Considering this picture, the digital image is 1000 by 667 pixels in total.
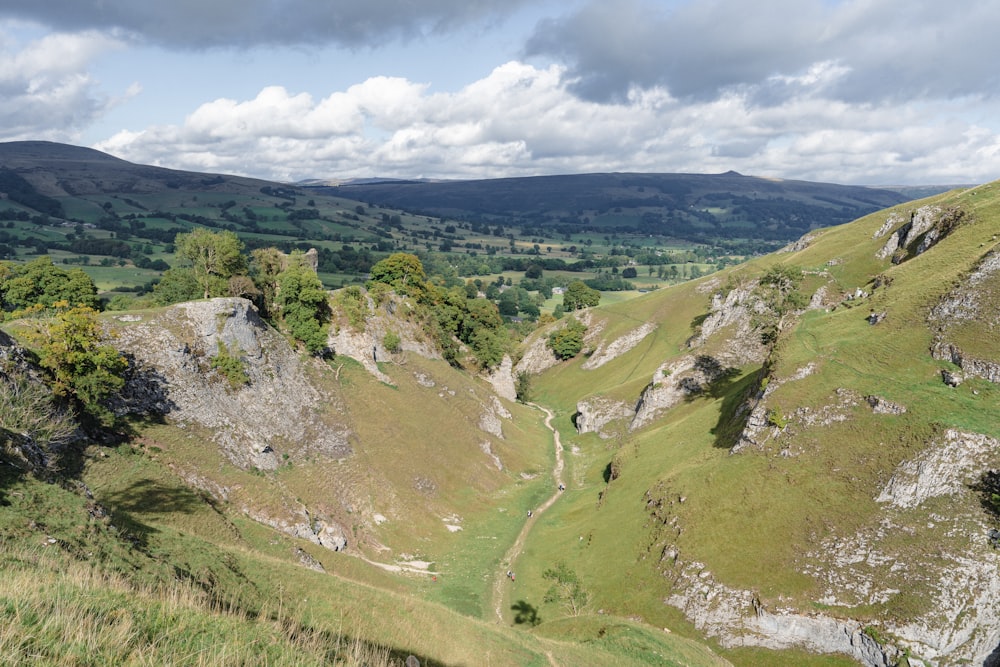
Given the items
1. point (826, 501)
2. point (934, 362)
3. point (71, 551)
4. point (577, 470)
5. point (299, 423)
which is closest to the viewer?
point (71, 551)

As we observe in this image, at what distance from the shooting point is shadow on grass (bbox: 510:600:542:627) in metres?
54.1

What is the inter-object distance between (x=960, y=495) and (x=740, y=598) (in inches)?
893

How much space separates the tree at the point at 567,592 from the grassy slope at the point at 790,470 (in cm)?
171

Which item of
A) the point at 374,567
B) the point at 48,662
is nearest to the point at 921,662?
the point at 374,567

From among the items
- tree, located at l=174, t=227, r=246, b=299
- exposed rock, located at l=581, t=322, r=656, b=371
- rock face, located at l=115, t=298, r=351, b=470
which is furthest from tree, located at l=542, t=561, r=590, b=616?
exposed rock, located at l=581, t=322, r=656, b=371

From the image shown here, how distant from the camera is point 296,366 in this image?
72500mm

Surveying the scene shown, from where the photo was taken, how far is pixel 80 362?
46219 millimetres

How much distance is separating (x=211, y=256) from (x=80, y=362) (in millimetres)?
30970

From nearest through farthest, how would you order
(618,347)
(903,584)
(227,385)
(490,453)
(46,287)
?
(903,584) → (227,385) → (46,287) → (490,453) → (618,347)

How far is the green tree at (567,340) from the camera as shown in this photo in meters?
163

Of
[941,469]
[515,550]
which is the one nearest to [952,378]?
[941,469]

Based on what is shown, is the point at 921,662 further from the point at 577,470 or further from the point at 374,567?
the point at 577,470

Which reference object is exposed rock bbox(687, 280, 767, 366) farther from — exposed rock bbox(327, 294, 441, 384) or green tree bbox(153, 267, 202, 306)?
green tree bbox(153, 267, 202, 306)

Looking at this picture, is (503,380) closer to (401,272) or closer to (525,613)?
(401,272)
